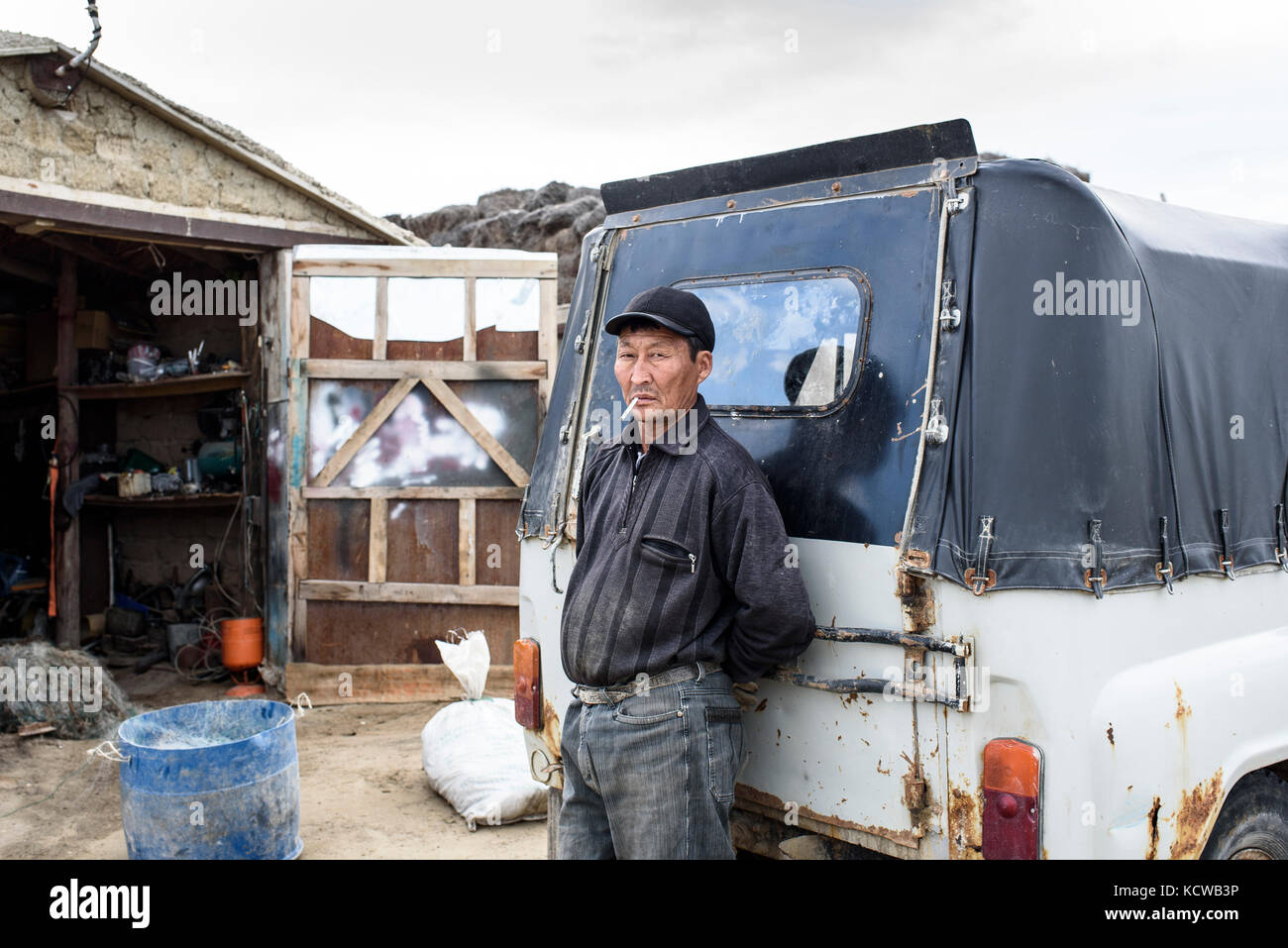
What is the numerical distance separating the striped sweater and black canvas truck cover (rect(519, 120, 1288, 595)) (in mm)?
243

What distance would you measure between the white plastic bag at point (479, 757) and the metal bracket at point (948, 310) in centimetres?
323

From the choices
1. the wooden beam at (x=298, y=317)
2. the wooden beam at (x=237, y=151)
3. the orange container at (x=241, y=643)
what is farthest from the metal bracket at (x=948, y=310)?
the orange container at (x=241, y=643)

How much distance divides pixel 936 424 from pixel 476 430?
5.08m

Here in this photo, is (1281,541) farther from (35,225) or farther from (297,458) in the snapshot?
(35,225)

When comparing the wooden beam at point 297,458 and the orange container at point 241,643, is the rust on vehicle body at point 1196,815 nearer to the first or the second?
the wooden beam at point 297,458

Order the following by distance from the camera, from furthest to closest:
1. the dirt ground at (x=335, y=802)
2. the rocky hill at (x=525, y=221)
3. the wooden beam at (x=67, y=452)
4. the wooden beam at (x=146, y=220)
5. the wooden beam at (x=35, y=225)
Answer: the rocky hill at (x=525, y=221), the wooden beam at (x=67, y=452), the wooden beam at (x=35, y=225), the wooden beam at (x=146, y=220), the dirt ground at (x=335, y=802)

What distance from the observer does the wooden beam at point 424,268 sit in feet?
23.1

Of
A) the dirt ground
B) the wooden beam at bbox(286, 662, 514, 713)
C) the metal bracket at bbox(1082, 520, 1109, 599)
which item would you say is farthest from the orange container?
the metal bracket at bbox(1082, 520, 1109, 599)

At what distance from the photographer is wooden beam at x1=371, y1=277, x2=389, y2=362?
23.2ft

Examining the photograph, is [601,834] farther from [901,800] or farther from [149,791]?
[149,791]

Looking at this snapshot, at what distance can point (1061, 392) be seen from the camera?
2314 mm

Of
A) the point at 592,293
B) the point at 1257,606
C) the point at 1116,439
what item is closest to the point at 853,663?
the point at 1116,439

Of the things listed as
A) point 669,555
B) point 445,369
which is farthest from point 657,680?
point 445,369
